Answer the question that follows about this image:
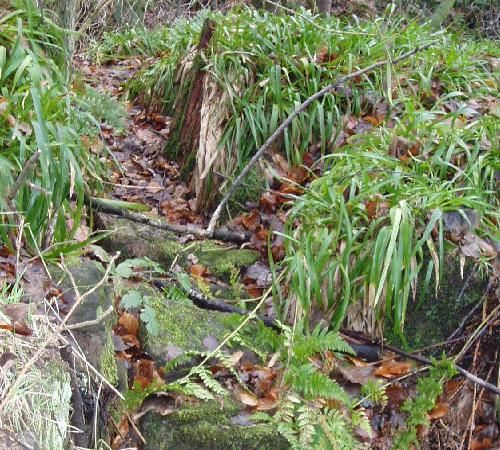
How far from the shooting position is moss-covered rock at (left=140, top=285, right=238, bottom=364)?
3.01 meters

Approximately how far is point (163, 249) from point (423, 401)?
5.66 ft

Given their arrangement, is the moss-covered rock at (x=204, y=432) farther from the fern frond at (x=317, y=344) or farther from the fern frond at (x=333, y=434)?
the fern frond at (x=317, y=344)

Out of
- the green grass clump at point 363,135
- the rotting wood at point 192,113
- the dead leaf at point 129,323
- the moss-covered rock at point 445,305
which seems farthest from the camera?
the rotting wood at point 192,113

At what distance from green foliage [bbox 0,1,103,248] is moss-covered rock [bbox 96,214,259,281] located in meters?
0.35

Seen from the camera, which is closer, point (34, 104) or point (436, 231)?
point (34, 104)

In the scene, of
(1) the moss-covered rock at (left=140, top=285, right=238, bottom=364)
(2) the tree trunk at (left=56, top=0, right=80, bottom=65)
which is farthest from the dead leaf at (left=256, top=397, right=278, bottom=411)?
(2) the tree trunk at (left=56, top=0, right=80, bottom=65)

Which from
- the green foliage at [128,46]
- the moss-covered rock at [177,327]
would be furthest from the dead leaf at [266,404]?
the green foliage at [128,46]

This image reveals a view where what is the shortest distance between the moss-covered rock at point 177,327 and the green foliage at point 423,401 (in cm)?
95

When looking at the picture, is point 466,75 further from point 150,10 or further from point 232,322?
point 150,10

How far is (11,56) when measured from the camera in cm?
362

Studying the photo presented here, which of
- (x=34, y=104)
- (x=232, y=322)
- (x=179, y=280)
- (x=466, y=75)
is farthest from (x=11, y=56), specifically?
(x=466, y=75)

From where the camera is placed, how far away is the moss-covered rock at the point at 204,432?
2.65 meters

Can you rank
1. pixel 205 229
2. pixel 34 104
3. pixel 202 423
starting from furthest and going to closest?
pixel 205 229 → pixel 34 104 → pixel 202 423

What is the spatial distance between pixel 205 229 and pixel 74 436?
224 cm
